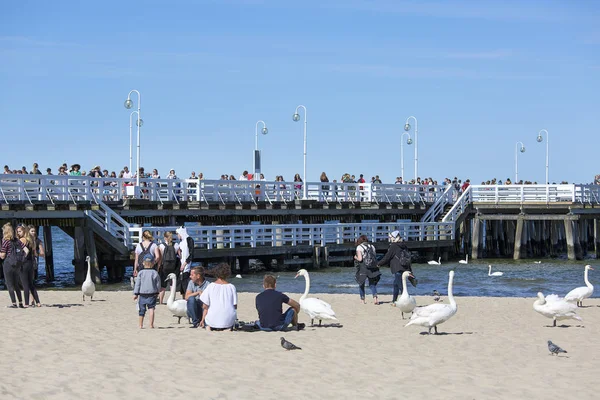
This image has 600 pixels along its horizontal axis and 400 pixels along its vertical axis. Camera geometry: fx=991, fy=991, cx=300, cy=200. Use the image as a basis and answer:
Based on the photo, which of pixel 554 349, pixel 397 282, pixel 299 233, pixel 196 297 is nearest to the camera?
pixel 554 349

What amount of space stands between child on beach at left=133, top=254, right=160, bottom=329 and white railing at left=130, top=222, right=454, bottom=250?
55.0ft

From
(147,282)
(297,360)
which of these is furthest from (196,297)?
(297,360)

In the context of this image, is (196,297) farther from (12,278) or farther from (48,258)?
(48,258)

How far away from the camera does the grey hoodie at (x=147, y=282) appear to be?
15.9 metres

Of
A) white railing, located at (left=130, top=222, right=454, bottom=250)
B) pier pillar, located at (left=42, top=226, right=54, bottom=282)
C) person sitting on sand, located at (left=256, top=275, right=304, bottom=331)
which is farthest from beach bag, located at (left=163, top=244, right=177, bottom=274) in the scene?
pier pillar, located at (left=42, top=226, right=54, bottom=282)

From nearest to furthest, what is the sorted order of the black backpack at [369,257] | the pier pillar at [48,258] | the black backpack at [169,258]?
the black backpack at [169,258]
the black backpack at [369,257]
the pier pillar at [48,258]

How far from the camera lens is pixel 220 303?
52.0 feet

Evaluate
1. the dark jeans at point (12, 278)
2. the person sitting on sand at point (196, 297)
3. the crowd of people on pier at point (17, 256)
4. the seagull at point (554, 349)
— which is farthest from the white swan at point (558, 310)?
the dark jeans at point (12, 278)

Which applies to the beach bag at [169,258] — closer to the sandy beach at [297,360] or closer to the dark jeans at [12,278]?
the sandy beach at [297,360]

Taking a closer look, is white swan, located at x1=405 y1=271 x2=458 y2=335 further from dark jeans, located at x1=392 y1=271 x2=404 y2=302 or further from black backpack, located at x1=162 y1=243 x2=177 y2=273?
black backpack, located at x1=162 y1=243 x2=177 y2=273

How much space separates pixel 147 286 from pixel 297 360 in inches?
145

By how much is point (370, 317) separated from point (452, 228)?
3031cm

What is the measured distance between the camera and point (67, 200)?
34438 millimetres

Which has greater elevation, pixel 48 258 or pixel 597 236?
pixel 597 236
